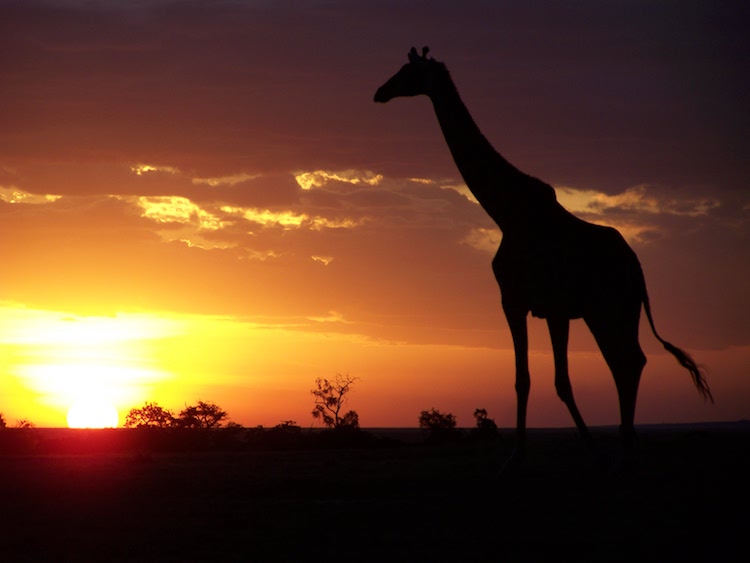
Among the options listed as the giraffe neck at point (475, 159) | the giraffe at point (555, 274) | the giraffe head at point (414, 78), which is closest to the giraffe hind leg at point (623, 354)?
the giraffe at point (555, 274)

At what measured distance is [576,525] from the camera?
35.6 ft

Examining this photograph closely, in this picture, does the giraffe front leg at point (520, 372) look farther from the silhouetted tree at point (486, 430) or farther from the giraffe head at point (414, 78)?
the silhouetted tree at point (486, 430)

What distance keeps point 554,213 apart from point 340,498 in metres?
5.64

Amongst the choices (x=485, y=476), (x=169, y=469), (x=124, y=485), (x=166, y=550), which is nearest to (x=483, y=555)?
(x=166, y=550)

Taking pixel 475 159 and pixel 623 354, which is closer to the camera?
pixel 623 354

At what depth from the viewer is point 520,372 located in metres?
15.4

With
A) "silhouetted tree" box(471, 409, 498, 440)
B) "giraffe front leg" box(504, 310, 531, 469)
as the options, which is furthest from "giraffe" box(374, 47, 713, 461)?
"silhouetted tree" box(471, 409, 498, 440)

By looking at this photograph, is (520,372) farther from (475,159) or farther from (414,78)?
(414,78)

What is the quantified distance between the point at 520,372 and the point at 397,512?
417cm

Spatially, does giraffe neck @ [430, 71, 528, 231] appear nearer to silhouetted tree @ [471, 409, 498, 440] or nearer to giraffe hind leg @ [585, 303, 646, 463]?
giraffe hind leg @ [585, 303, 646, 463]

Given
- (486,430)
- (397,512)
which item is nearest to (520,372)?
(397,512)

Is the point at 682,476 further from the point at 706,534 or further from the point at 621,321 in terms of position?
the point at 706,534

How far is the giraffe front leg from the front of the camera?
15.2 meters

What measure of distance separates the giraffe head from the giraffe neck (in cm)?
23
